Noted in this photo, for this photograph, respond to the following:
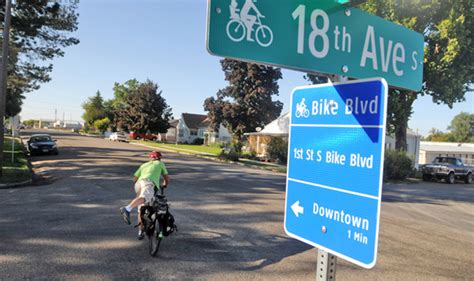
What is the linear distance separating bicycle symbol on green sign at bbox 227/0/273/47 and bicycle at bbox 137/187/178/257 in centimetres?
498

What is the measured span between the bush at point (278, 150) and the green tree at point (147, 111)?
105 feet

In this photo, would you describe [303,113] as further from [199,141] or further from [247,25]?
[199,141]

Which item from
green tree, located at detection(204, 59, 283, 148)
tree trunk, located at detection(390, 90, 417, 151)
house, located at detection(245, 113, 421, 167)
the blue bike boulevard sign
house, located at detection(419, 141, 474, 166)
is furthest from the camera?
house, located at detection(419, 141, 474, 166)

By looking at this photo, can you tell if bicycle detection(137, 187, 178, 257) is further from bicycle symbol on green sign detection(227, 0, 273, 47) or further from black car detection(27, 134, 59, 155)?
black car detection(27, 134, 59, 155)

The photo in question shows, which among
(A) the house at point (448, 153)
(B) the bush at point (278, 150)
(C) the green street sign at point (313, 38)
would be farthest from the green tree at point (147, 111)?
(C) the green street sign at point (313, 38)

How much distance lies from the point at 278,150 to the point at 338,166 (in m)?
31.6

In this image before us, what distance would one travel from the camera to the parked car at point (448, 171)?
25.9 meters

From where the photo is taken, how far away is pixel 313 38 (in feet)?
6.08

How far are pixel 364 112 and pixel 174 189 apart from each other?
40.0 ft

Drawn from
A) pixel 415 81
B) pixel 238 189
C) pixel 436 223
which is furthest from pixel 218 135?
pixel 415 81

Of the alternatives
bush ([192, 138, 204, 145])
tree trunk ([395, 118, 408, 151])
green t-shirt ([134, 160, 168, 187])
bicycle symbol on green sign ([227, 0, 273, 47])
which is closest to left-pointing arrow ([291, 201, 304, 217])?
bicycle symbol on green sign ([227, 0, 273, 47])

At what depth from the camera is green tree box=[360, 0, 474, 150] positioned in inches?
969

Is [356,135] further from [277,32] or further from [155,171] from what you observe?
[155,171]

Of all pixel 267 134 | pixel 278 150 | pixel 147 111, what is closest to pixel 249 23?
pixel 278 150
